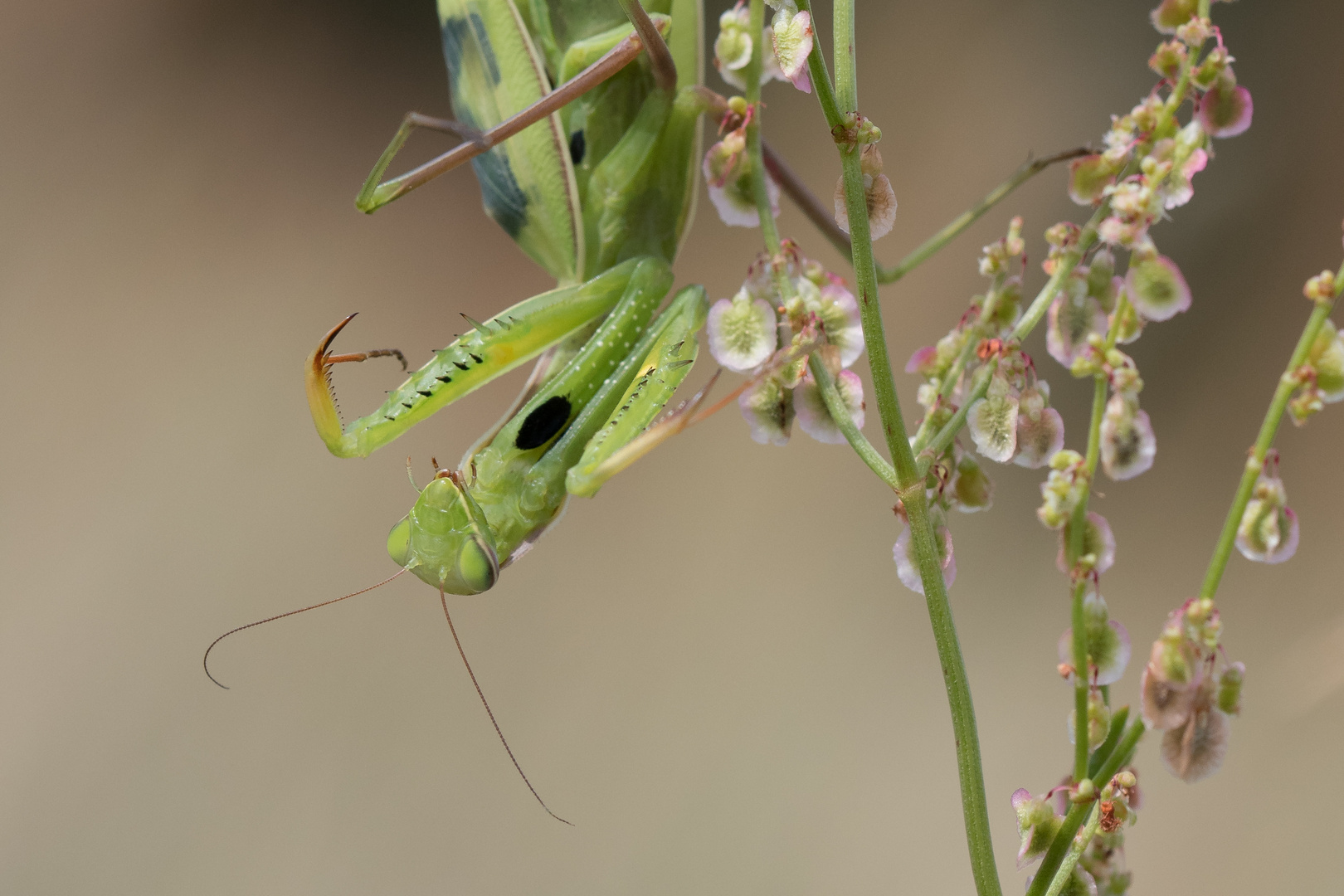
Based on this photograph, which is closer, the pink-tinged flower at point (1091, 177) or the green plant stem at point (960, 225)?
the pink-tinged flower at point (1091, 177)

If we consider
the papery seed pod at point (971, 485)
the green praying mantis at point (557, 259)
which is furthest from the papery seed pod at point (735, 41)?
the papery seed pod at point (971, 485)

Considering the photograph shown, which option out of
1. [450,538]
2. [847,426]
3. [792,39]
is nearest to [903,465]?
[847,426]

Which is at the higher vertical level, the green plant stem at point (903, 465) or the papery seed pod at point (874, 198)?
the papery seed pod at point (874, 198)

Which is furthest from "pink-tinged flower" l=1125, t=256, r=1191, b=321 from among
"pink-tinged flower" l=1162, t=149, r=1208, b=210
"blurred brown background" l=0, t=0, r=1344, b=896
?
"blurred brown background" l=0, t=0, r=1344, b=896

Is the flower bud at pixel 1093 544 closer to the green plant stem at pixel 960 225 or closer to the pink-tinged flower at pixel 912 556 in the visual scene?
the pink-tinged flower at pixel 912 556

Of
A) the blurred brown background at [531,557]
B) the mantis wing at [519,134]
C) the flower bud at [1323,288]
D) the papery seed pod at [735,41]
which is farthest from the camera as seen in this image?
the blurred brown background at [531,557]
